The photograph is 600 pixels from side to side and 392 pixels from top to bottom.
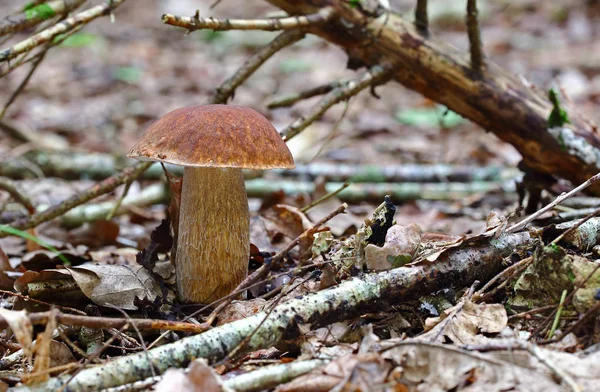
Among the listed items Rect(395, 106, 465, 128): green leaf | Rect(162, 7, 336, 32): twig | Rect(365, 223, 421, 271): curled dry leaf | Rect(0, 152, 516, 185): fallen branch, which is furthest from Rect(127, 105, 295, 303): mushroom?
Rect(395, 106, 465, 128): green leaf

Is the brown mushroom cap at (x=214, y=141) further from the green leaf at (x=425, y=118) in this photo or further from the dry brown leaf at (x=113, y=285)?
the green leaf at (x=425, y=118)

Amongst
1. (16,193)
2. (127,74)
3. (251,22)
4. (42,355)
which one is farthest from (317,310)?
(127,74)

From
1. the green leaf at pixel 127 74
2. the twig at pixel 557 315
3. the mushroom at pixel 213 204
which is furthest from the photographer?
the green leaf at pixel 127 74

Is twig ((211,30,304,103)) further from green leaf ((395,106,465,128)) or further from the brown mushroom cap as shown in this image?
green leaf ((395,106,465,128))

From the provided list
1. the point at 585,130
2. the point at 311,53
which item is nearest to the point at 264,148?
the point at 585,130

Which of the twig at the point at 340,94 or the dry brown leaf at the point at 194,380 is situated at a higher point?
the twig at the point at 340,94

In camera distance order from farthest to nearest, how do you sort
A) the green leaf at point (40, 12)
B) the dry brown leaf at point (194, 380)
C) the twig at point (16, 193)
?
1. the twig at point (16, 193)
2. the green leaf at point (40, 12)
3. the dry brown leaf at point (194, 380)

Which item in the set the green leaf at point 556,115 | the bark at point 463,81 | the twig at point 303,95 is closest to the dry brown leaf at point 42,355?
the twig at point 303,95
